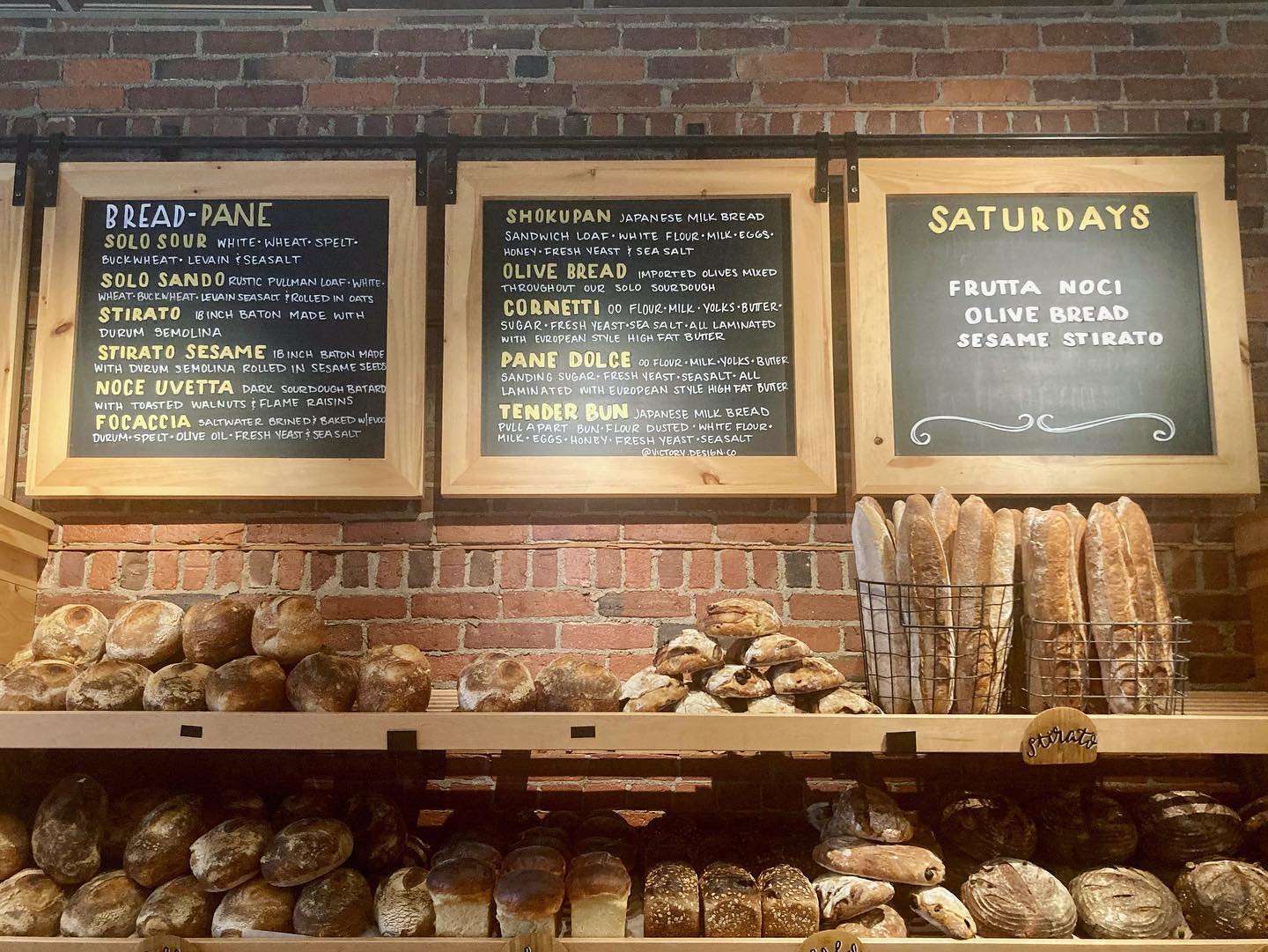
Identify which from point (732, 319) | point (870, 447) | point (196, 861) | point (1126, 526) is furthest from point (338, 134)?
point (1126, 526)

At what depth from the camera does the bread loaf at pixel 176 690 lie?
228 centimetres

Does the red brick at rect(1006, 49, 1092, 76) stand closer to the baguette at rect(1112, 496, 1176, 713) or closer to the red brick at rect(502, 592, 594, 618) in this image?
the baguette at rect(1112, 496, 1176, 713)

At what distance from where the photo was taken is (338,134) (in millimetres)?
3115

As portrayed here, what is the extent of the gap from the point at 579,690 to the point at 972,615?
3.22ft

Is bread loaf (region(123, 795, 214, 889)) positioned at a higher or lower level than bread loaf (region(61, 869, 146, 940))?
higher

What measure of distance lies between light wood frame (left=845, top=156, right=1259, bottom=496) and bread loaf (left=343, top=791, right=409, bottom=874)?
160 centimetres

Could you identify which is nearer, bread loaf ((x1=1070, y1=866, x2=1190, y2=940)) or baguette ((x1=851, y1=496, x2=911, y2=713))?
bread loaf ((x1=1070, y1=866, x2=1190, y2=940))

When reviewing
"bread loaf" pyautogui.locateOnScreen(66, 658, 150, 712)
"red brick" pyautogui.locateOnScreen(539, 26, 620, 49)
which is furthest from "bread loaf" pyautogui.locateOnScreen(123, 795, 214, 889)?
"red brick" pyautogui.locateOnScreen(539, 26, 620, 49)

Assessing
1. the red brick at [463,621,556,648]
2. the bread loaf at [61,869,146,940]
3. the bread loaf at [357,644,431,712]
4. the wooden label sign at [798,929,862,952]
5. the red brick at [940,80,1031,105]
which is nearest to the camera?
the wooden label sign at [798,929,862,952]

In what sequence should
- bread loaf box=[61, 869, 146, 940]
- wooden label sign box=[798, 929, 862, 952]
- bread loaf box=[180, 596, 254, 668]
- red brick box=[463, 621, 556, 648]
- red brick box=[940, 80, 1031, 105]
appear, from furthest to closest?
1. red brick box=[940, 80, 1031, 105]
2. red brick box=[463, 621, 556, 648]
3. bread loaf box=[180, 596, 254, 668]
4. bread loaf box=[61, 869, 146, 940]
5. wooden label sign box=[798, 929, 862, 952]

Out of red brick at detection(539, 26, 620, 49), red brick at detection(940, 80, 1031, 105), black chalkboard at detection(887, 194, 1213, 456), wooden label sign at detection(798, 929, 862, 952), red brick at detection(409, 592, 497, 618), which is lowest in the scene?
wooden label sign at detection(798, 929, 862, 952)

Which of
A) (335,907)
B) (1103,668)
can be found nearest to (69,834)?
(335,907)

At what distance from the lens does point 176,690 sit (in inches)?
90.4

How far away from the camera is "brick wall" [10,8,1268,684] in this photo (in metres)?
2.94
